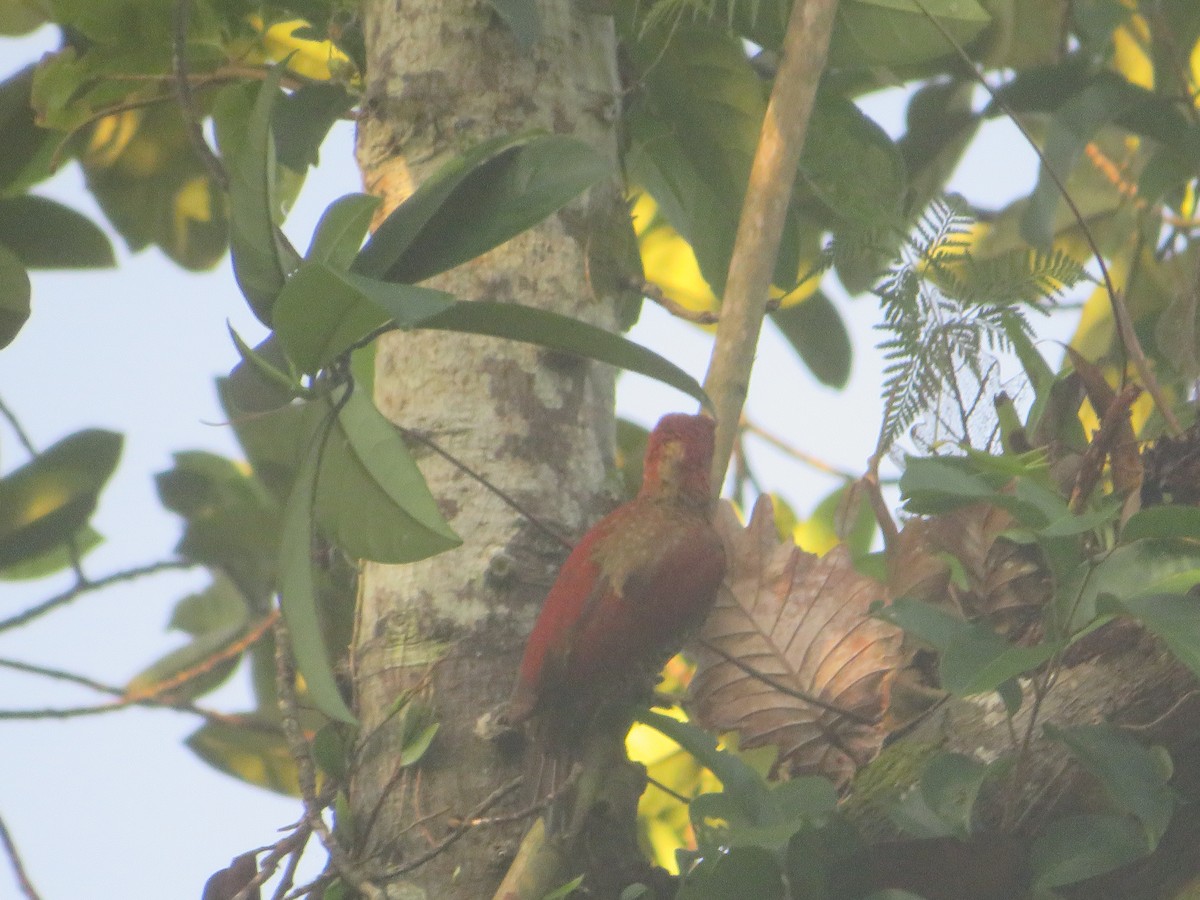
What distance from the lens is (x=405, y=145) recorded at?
1.78 meters

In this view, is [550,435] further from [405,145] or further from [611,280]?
[405,145]

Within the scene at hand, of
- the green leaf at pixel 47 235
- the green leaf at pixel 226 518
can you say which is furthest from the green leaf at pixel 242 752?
the green leaf at pixel 47 235

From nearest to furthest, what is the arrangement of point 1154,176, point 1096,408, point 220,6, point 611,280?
point 1096,408, point 611,280, point 220,6, point 1154,176

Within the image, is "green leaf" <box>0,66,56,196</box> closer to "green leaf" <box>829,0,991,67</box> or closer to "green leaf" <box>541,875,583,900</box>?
"green leaf" <box>829,0,991,67</box>

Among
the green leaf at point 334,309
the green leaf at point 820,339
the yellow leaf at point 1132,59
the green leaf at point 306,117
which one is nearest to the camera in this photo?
the green leaf at point 334,309

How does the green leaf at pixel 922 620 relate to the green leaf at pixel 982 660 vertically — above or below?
above

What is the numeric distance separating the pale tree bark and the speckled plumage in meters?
0.08

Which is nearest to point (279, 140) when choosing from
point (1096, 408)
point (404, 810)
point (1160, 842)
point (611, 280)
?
point (611, 280)

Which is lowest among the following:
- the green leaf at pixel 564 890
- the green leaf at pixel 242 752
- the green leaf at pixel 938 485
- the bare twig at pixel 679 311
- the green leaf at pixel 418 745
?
the green leaf at pixel 564 890

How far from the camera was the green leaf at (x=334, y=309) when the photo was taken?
3.72 ft

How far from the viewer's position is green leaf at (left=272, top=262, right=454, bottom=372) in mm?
1133

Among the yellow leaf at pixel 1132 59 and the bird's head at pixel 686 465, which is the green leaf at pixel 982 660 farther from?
the yellow leaf at pixel 1132 59

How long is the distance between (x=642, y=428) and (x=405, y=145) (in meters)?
1.10

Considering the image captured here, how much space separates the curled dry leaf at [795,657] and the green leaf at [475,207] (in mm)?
528
